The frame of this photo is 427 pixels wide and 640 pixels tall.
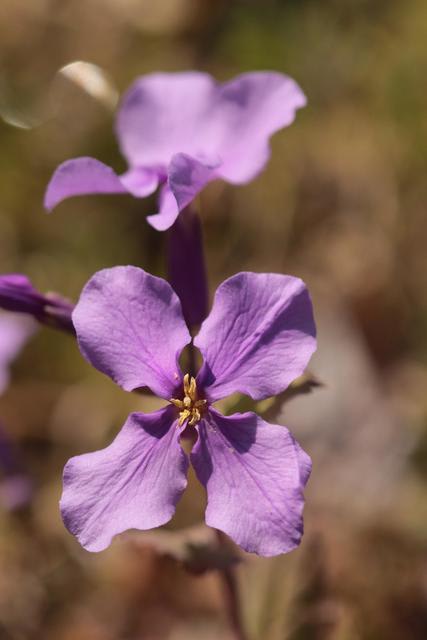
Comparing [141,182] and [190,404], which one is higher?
[141,182]

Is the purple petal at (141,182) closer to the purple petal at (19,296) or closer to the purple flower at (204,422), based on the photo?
the purple petal at (19,296)

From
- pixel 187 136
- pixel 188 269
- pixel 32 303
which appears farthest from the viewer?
pixel 187 136

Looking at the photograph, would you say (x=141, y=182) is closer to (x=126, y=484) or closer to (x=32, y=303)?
(x=32, y=303)

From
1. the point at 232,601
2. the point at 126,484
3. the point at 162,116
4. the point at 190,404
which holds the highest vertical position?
the point at 162,116

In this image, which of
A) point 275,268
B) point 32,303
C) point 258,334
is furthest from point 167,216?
point 275,268

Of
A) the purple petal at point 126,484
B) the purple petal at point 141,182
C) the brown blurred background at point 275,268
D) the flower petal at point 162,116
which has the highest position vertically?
the flower petal at point 162,116

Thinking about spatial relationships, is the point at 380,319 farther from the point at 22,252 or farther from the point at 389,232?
the point at 22,252

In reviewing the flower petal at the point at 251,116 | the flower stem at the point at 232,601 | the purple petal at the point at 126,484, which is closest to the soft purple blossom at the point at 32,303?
the purple petal at the point at 126,484
